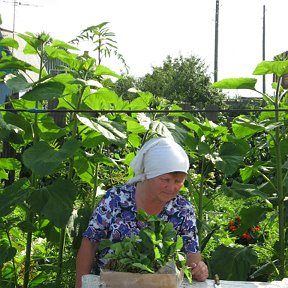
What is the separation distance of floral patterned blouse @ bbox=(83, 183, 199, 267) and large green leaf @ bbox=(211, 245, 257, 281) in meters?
0.80

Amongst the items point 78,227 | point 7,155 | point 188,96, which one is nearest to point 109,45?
point 78,227

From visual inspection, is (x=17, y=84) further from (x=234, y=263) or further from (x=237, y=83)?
(x=234, y=263)

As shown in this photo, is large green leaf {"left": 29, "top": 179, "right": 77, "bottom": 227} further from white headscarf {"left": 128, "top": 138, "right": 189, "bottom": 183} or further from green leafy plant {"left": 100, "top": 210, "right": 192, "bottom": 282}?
green leafy plant {"left": 100, "top": 210, "right": 192, "bottom": 282}

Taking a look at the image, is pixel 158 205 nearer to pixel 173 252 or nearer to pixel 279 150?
pixel 173 252

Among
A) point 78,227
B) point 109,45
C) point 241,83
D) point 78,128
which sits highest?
point 109,45

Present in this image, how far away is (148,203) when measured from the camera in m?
2.41

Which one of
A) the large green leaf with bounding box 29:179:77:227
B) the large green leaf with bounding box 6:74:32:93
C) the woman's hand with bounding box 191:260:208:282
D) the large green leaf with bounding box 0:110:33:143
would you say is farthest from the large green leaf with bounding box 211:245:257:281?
the large green leaf with bounding box 6:74:32:93

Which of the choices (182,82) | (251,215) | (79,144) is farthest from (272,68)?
(182,82)

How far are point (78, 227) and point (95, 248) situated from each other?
0.63m

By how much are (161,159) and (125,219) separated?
0.30 meters

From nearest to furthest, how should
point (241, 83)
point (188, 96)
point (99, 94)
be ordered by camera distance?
point (99, 94), point (241, 83), point (188, 96)

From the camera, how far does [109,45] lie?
3271 mm

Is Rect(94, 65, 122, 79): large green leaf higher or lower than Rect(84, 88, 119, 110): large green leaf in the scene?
higher

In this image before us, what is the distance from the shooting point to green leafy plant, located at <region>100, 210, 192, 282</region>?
1.75 meters
